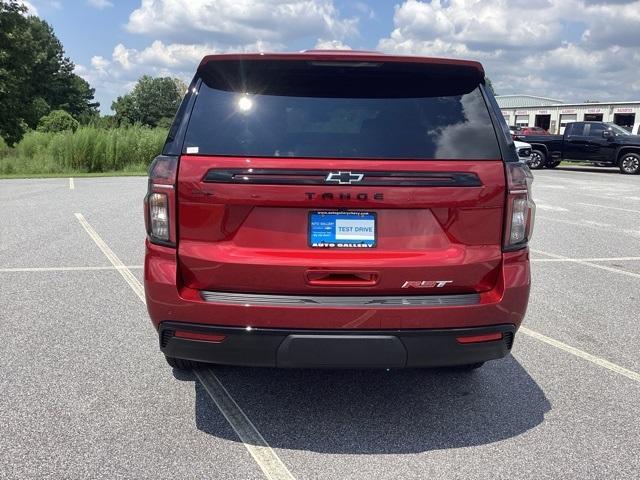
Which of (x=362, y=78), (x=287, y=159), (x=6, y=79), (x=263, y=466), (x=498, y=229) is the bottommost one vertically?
(x=263, y=466)

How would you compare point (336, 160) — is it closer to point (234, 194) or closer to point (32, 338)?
point (234, 194)

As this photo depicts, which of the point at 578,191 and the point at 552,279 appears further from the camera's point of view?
the point at 578,191

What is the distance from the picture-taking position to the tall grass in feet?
72.5

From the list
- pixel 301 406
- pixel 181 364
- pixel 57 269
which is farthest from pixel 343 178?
pixel 57 269

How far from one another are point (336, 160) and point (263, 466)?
1472mm

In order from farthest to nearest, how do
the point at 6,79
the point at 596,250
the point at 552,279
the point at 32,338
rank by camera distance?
the point at 6,79 < the point at 596,250 < the point at 552,279 < the point at 32,338

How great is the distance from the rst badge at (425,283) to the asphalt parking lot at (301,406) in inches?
32.9

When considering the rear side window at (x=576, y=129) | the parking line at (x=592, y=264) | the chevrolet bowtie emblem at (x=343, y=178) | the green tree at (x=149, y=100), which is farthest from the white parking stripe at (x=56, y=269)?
the green tree at (x=149, y=100)

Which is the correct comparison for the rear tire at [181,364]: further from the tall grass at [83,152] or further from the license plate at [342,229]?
the tall grass at [83,152]

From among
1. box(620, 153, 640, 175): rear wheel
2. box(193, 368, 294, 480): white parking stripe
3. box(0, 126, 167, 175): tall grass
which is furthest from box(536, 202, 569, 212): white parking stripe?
box(0, 126, 167, 175): tall grass

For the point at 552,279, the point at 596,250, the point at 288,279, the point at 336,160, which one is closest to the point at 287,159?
the point at 336,160

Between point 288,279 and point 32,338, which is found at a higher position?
point 288,279

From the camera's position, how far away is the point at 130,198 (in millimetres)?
13297

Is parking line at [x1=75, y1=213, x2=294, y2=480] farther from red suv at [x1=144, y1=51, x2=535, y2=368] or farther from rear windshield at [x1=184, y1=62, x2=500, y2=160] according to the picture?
rear windshield at [x1=184, y1=62, x2=500, y2=160]
